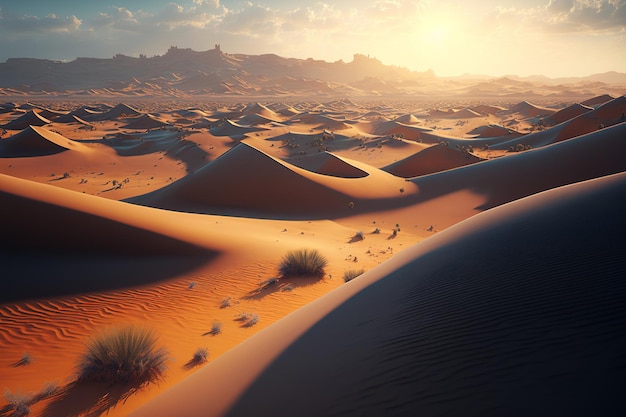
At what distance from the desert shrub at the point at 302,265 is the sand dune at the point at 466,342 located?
360 centimetres

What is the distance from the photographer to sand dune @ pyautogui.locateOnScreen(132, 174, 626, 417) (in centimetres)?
271

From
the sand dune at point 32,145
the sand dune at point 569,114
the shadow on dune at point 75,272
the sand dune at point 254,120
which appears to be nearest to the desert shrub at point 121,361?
the shadow on dune at point 75,272

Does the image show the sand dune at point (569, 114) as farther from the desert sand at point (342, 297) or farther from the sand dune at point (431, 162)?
the desert sand at point (342, 297)

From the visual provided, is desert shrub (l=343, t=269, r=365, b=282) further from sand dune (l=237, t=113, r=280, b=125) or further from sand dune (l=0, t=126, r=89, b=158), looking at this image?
sand dune (l=237, t=113, r=280, b=125)

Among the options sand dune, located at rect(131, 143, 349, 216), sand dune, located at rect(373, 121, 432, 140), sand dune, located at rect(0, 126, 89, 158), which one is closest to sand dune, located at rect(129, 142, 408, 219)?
sand dune, located at rect(131, 143, 349, 216)

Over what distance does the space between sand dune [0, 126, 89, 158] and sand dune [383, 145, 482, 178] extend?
29.4 meters

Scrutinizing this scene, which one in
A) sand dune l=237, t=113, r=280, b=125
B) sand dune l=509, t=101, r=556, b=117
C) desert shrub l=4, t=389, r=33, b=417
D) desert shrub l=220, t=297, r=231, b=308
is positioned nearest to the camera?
desert shrub l=4, t=389, r=33, b=417

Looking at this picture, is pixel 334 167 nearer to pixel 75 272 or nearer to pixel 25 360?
pixel 75 272

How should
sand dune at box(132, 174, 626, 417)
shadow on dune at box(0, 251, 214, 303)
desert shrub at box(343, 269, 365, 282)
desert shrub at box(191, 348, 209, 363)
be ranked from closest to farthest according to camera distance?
1. sand dune at box(132, 174, 626, 417)
2. desert shrub at box(191, 348, 209, 363)
3. shadow on dune at box(0, 251, 214, 303)
4. desert shrub at box(343, 269, 365, 282)

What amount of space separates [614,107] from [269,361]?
45430 millimetres

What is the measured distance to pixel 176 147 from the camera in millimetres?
38156

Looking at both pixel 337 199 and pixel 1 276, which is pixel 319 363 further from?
pixel 337 199

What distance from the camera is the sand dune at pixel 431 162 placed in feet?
95.0

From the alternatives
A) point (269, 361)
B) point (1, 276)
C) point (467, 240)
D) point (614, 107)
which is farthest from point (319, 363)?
point (614, 107)
